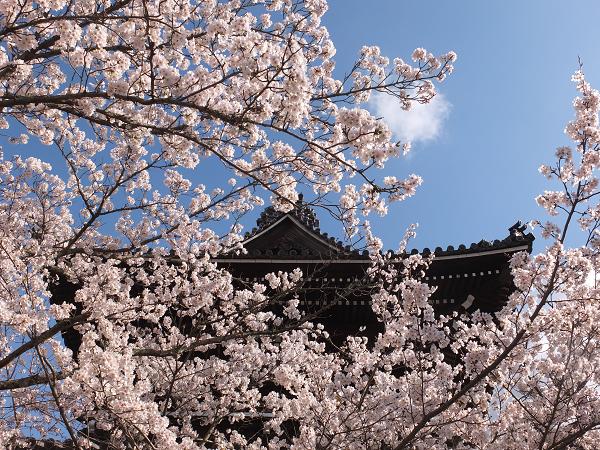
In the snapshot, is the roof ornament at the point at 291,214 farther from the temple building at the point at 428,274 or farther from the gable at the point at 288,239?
the temple building at the point at 428,274

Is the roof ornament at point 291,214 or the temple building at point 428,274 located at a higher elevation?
the roof ornament at point 291,214

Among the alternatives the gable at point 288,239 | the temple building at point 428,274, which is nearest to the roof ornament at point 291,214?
the gable at point 288,239

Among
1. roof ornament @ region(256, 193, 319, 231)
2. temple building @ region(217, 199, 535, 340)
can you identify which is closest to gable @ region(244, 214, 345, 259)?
roof ornament @ region(256, 193, 319, 231)

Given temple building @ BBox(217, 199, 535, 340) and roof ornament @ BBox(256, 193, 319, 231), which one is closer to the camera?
temple building @ BBox(217, 199, 535, 340)

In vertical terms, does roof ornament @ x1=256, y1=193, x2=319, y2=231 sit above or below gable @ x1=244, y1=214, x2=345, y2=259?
above

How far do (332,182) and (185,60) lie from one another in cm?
217

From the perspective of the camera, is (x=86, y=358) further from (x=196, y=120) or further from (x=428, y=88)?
(x=428, y=88)

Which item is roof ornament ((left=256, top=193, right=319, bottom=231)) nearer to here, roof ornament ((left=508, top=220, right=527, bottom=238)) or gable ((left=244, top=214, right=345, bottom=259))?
gable ((left=244, top=214, right=345, bottom=259))

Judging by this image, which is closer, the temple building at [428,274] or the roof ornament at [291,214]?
the temple building at [428,274]

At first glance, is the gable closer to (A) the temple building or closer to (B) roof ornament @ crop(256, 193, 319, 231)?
(B) roof ornament @ crop(256, 193, 319, 231)

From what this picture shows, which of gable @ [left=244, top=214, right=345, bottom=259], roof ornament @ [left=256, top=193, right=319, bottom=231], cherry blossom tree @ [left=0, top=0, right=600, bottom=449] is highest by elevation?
roof ornament @ [left=256, top=193, right=319, bottom=231]

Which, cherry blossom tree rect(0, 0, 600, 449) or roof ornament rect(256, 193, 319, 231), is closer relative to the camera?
cherry blossom tree rect(0, 0, 600, 449)

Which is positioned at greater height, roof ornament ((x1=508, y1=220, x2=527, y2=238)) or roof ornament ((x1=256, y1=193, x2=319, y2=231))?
roof ornament ((x1=256, y1=193, x2=319, y2=231))

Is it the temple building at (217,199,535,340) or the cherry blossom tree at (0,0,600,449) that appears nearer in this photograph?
the cherry blossom tree at (0,0,600,449)
